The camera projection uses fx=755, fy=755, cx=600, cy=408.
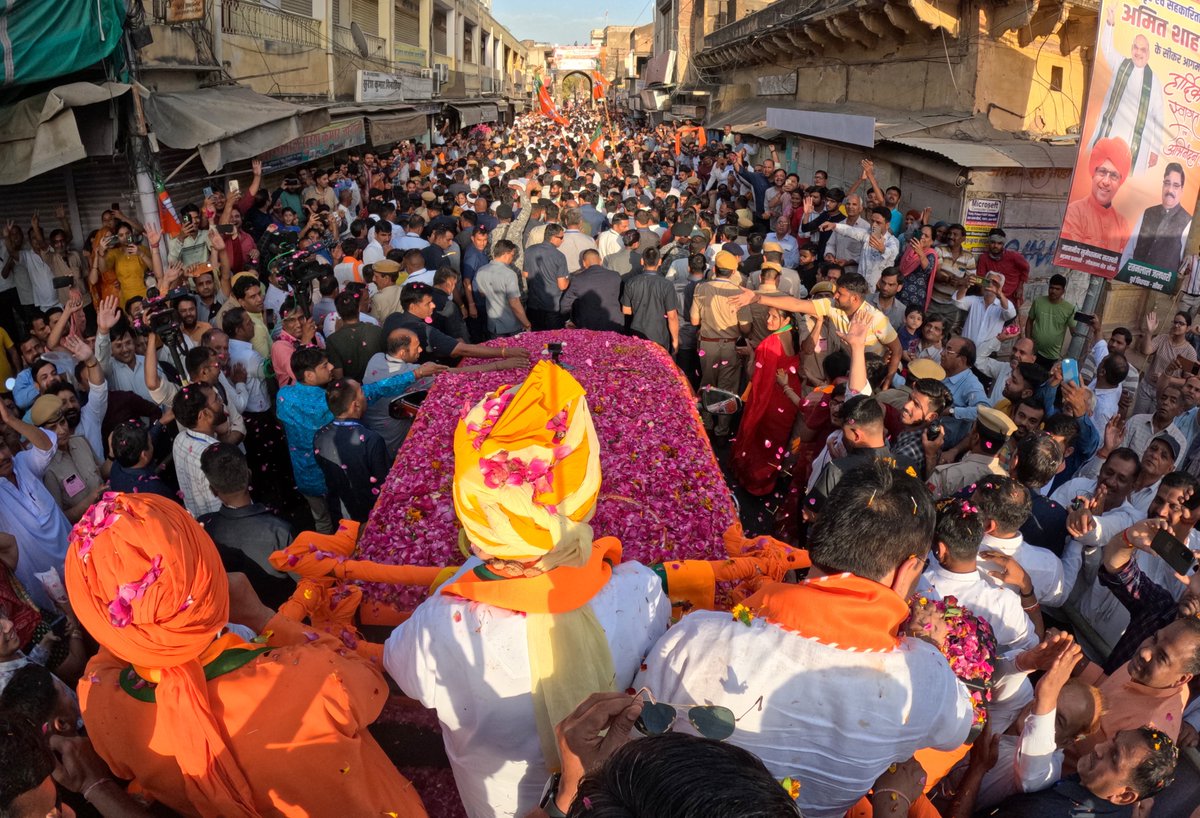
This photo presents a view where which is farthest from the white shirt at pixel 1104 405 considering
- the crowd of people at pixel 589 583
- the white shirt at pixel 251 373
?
the white shirt at pixel 251 373

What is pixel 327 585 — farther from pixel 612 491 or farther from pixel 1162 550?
pixel 1162 550

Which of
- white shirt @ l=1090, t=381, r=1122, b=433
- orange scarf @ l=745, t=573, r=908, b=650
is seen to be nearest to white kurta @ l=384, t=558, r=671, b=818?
orange scarf @ l=745, t=573, r=908, b=650

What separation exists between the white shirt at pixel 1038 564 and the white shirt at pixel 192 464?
4028mm

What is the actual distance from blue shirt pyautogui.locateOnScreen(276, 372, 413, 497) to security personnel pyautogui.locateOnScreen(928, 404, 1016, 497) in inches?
136

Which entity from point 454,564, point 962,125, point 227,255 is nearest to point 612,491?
point 454,564

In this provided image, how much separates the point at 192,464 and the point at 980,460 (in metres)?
4.55

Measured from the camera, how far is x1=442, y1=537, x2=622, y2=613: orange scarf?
2.11 metres

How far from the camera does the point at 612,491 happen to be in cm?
378

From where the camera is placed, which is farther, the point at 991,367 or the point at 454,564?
the point at 991,367

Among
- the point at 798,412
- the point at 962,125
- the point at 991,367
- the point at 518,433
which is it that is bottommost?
the point at 798,412

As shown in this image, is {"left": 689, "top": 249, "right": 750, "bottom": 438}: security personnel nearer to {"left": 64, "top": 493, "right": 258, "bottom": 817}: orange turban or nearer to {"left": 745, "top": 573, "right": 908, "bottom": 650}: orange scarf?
{"left": 745, "top": 573, "right": 908, "bottom": 650}: orange scarf

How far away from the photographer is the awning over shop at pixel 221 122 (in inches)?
327

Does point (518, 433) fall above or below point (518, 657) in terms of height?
above

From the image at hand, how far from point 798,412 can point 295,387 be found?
392 cm
